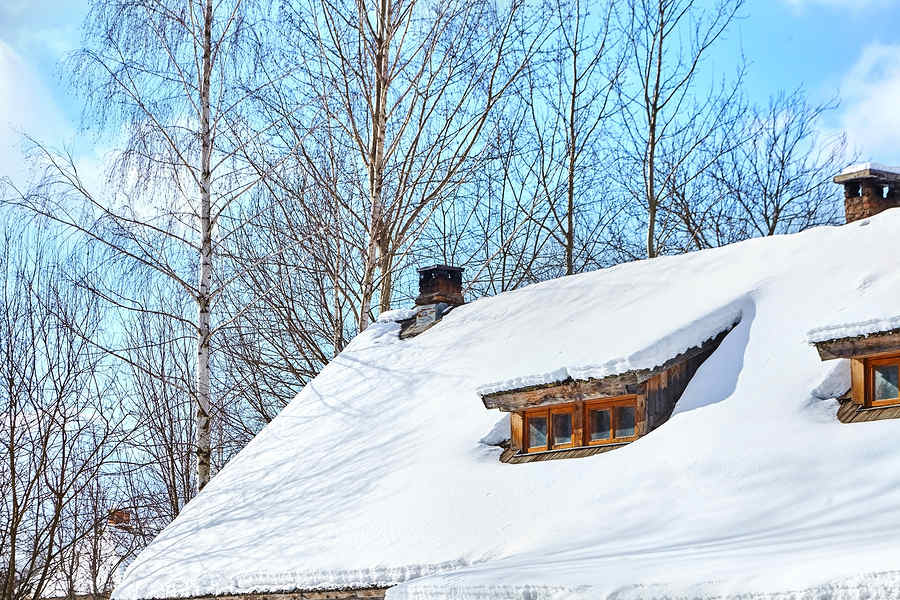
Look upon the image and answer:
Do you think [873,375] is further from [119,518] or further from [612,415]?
[119,518]

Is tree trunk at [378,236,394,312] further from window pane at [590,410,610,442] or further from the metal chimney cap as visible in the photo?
window pane at [590,410,610,442]

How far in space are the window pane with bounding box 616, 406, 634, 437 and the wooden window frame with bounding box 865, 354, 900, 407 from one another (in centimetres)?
219

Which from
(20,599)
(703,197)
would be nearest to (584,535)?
(20,599)

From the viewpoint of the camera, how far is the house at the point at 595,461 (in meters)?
5.95

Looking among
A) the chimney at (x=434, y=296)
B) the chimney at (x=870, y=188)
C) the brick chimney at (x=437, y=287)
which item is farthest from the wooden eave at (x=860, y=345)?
the brick chimney at (x=437, y=287)

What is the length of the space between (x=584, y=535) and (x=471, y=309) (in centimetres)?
640

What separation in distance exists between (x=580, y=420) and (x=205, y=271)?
22.5 feet

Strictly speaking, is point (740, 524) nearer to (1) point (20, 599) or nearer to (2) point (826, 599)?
(2) point (826, 599)

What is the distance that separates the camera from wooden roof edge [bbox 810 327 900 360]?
6914mm

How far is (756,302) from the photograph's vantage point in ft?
30.8

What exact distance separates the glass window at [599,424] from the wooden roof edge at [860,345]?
2188 mm

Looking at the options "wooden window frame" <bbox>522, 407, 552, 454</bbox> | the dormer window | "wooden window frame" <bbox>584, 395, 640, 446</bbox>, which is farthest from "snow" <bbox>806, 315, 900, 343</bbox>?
"wooden window frame" <bbox>522, 407, 552, 454</bbox>

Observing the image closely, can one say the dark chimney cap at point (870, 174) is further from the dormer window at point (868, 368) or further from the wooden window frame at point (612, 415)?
the dormer window at point (868, 368)

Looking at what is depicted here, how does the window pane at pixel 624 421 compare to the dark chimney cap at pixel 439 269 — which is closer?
the window pane at pixel 624 421
